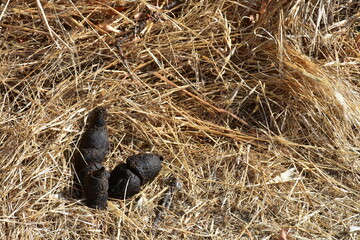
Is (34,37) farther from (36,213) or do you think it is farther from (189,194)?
(189,194)

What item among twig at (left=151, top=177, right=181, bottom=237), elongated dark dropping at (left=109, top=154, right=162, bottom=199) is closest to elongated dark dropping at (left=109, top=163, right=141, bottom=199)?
elongated dark dropping at (left=109, top=154, right=162, bottom=199)

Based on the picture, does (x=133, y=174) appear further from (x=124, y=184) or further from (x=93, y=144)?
(x=93, y=144)

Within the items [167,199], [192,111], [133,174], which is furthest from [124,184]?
[192,111]

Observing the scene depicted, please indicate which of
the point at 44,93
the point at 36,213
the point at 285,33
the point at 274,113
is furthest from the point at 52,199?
the point at 285,33

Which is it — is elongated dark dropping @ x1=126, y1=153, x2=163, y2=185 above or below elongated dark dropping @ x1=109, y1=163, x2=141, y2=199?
above

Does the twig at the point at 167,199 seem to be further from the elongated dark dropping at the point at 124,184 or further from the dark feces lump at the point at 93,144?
the dark feces lump at the point at 93,144

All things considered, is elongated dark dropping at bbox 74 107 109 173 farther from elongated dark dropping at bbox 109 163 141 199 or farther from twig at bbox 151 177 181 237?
twig at bbox 151 177 181 237

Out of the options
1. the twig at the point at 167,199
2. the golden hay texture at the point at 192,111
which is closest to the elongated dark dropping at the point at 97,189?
the golden hay texture at the point at 192,111
